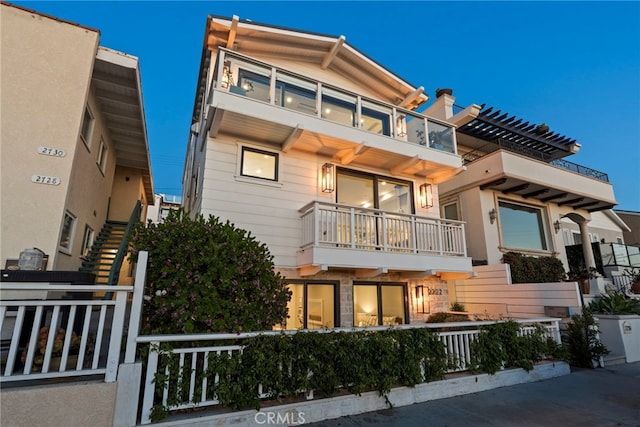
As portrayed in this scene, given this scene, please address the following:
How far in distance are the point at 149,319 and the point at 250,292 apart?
122 cm

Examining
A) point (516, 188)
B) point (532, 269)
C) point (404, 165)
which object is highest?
point (516, 188)

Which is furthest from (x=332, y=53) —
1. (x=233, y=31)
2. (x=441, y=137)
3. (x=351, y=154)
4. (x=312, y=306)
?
(x=312, y=306)

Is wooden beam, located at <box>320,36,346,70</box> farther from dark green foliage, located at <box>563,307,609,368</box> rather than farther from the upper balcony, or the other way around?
dark green foliage, located at <box>563,307,609,368</box>

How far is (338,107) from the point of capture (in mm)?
7848

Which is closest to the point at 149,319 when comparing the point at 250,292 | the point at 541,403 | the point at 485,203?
the point at 250,292

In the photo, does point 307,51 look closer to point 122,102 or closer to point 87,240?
point 122,102

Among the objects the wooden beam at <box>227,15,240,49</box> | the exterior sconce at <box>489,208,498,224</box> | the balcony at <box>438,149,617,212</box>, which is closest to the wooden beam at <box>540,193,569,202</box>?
→ the balcony at <box>438,149,617,212</box>

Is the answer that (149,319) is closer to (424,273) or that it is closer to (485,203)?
(424,273)

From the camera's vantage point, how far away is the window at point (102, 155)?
8.99 meters

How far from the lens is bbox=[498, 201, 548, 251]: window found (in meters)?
10.7

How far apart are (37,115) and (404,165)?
828 centimetres

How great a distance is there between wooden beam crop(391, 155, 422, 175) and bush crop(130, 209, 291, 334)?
5.53 m

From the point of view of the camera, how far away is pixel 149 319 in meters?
3.66

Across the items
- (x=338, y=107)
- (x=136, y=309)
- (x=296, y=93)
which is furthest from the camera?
(x=338, y=107)
